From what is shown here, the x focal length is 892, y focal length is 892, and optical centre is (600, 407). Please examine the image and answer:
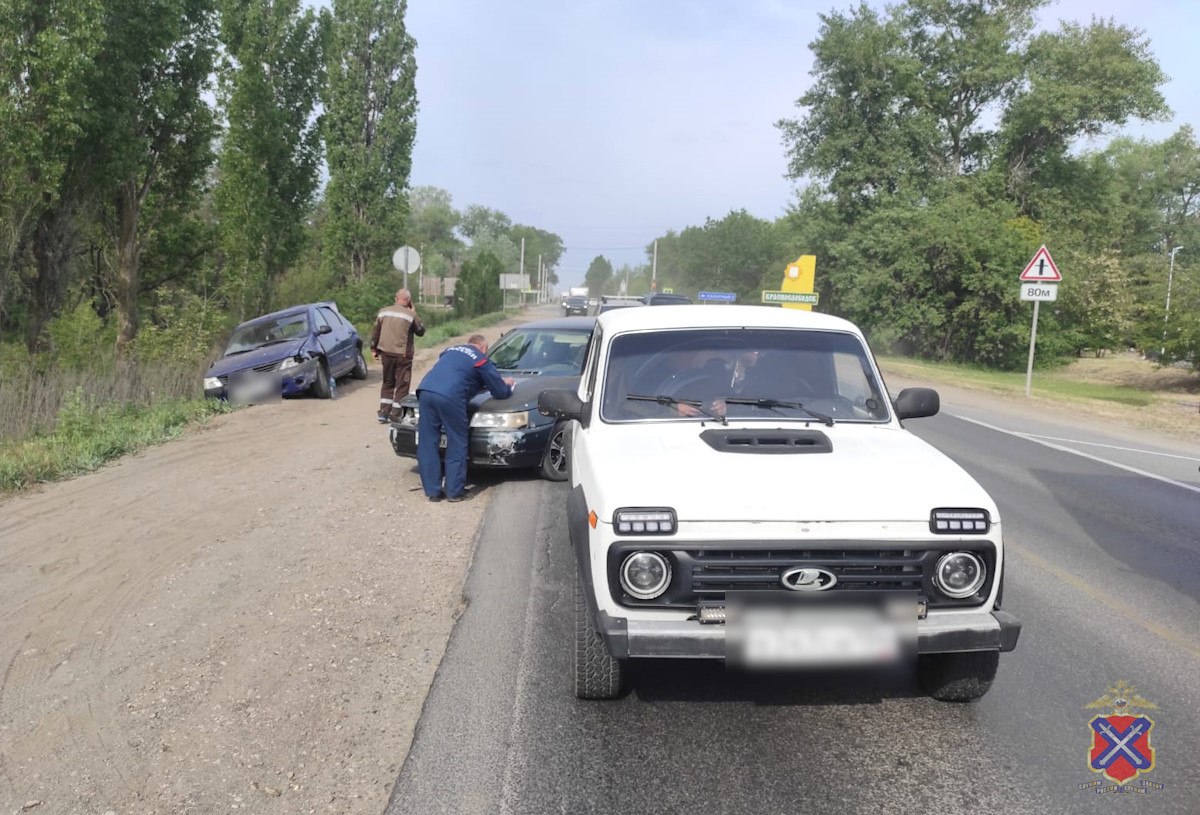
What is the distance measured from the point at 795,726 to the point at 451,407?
4885 mm

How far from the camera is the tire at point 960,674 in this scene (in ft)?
12.9

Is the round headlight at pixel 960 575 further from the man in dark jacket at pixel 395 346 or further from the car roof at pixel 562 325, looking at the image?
the man in dark jacket at pixel 395 346

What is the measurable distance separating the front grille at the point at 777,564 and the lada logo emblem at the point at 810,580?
21mm

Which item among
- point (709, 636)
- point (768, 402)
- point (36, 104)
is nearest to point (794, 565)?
point (709, 636)

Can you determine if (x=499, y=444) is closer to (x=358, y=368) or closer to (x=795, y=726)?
(x=795, y=726)

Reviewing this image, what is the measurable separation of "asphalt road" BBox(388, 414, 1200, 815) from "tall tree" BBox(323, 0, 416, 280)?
29.9 m

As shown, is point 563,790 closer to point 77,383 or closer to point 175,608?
point 175,608

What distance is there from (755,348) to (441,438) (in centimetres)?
415

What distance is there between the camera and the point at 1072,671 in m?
4.52

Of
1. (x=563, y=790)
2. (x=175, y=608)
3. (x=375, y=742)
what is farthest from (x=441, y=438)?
(x=563, y=790)

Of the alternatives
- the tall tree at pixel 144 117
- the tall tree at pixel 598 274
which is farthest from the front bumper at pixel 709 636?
the tall tree at pixel 598 274

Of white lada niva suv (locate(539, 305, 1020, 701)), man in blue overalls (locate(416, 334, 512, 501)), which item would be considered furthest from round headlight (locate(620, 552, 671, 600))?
man in blue overalls (locate(416, 334, 512, 501))

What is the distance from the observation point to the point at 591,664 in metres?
4.00

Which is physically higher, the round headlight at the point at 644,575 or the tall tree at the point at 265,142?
the tall tree at the point at 265,142
